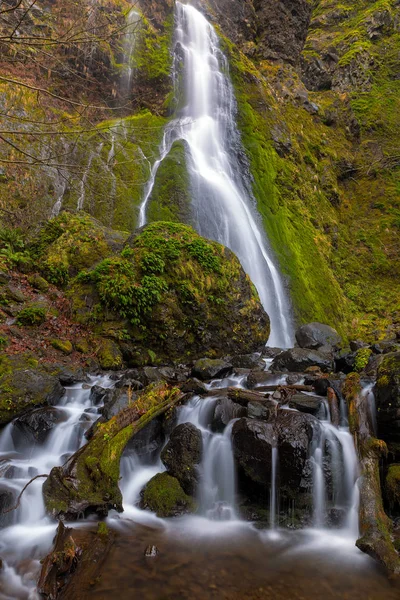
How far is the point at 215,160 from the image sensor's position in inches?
694

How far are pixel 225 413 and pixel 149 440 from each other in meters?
1.19

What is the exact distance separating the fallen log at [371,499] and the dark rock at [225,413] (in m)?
1.54

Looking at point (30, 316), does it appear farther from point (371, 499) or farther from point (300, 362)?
point (371, 499)

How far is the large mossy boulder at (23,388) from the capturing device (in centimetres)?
583

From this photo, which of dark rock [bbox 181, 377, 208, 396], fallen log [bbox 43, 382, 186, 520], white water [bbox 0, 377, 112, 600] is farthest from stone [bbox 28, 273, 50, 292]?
fallen log [bbox 43, 382, 186, 520]

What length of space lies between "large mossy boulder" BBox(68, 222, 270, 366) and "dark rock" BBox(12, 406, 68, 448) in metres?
3.15

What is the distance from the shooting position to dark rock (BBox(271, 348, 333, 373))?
8.79 meters

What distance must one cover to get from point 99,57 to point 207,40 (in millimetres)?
8180

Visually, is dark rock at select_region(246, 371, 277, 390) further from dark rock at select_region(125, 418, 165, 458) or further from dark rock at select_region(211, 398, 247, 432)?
dark rock at select_region(125, 418, 165, 458)

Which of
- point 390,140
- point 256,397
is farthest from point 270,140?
point 256,397

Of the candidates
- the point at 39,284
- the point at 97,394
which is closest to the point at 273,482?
the point at 97,394

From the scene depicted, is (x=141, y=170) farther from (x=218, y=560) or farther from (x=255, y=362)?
(x=218, y=560)

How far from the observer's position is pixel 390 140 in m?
27.5

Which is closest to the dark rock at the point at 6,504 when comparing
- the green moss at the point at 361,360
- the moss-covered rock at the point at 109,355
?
the moss-covered rock at the point at 109,355
